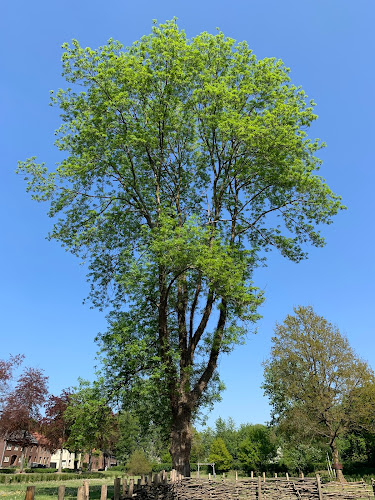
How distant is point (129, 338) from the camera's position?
50.8 feet

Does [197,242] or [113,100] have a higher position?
[113,100]

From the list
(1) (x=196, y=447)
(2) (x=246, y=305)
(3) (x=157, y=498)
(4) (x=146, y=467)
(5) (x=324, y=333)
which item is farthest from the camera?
(1) (x=196, y=447)

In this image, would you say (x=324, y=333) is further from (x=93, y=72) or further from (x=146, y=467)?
(x=146, y=467)

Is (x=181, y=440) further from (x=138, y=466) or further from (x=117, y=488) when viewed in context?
(x=138, y=466)

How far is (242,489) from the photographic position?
17.1m

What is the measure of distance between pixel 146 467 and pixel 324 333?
130ft

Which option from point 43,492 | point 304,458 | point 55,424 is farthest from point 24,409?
point 304,458

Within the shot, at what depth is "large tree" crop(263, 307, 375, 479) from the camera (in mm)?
31109

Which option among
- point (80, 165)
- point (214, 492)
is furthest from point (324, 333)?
point (80, 165)

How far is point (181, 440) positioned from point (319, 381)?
21652 millimetres

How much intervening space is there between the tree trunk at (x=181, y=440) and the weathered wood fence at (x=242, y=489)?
0.47 metres

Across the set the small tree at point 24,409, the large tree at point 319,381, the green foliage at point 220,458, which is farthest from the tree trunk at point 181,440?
the green foliage at point 220,458

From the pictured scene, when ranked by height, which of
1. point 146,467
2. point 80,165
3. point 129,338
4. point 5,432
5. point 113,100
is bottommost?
point 146,467

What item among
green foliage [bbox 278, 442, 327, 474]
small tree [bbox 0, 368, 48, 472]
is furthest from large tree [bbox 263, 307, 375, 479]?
small tree [bbox 0, 368, 48, 472]
